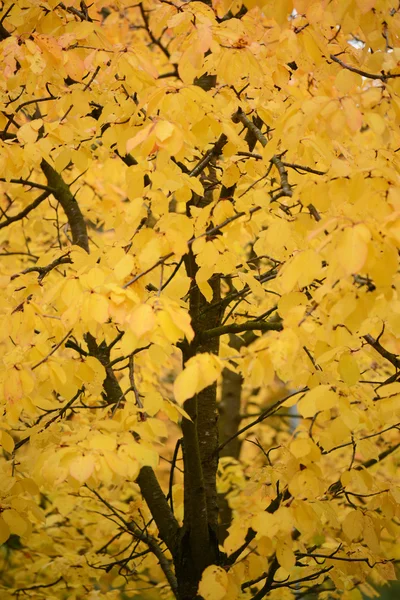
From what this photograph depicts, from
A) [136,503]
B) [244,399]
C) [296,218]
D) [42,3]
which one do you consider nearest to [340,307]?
[296,218]

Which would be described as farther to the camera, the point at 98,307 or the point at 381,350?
the point at 381,350

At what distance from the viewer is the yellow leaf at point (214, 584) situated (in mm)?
2539

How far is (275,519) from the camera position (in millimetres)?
2369

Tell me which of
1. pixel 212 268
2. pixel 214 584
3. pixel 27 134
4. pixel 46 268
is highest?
pixel 27 134

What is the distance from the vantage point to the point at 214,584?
2570 mm

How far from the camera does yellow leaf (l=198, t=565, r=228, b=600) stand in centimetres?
254

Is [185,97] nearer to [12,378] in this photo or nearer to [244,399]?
[12,378]

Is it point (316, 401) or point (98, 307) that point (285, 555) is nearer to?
point (316, 401)

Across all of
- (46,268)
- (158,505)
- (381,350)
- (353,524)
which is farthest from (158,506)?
(381,350)

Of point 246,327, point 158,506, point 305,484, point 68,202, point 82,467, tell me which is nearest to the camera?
point 82,467

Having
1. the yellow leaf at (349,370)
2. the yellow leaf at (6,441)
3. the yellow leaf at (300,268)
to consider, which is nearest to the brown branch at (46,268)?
the yellow leaf at (6,441)

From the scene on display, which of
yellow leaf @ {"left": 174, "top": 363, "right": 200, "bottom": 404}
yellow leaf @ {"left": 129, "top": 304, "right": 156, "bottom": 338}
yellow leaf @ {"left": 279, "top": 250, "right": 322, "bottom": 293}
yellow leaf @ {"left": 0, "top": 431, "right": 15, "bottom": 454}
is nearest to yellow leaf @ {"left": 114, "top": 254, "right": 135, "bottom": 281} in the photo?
yellow leaf @ {"left": 129, "top": 304, "right": 156, "bottom": 338}

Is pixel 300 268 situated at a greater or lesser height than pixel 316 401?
greater

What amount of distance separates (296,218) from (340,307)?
2.42 ft
